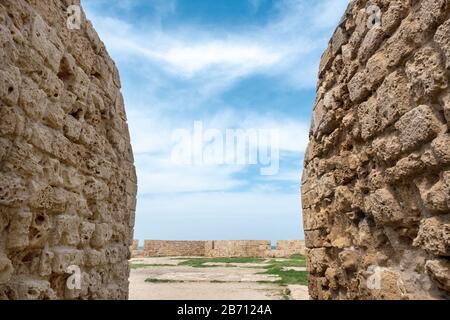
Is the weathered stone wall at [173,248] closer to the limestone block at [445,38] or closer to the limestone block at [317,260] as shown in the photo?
the limestone block at [317,260]

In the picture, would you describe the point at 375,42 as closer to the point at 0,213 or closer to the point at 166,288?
the point at 0,213

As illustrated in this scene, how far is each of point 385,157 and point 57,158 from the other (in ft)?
6.99

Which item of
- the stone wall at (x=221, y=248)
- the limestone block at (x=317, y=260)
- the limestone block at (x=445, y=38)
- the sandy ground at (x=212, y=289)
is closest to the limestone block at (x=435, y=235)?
the limestone block at (x=445, y=38)

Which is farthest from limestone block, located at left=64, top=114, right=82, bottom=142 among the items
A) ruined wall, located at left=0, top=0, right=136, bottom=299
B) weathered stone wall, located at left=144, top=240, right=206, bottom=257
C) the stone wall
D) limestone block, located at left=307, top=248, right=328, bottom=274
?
weathered stone wall, located at left=144, top=240, right=206, bottom=257

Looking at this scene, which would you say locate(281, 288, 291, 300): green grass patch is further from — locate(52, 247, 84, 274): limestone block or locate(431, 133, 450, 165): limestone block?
locate(431, 133, 450, 165): limestone block

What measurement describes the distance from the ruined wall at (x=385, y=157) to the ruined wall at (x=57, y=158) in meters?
1.99

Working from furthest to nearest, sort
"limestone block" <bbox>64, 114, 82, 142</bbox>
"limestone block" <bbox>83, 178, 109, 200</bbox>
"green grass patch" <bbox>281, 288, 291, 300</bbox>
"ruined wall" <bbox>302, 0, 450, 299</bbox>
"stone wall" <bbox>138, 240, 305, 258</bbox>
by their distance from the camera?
1. "stone wall" <bbox>138, 240, 305, 258</bbox>
2. "green grass patch" <bbox>281, 288, 291, 300</bbox>
3. "limestone block" <bbox>83, 178, 109, 200</bbox>
4. "limestone block" <bbox>64, 114, 82, 142</bbox>
5. "ruined wall" <bbox>302, 0, 450, 299</bbox>

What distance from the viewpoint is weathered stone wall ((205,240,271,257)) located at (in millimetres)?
19766

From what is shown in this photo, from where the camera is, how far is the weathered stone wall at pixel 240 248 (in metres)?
19.8

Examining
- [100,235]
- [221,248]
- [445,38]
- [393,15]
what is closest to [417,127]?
[445,38]

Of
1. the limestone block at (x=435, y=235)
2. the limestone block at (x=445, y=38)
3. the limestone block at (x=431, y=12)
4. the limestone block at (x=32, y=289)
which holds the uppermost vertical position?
the limestone block at (x=431, y=12)

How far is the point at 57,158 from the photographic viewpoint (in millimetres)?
2598

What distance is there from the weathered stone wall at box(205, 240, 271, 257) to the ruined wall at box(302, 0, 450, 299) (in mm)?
16210
